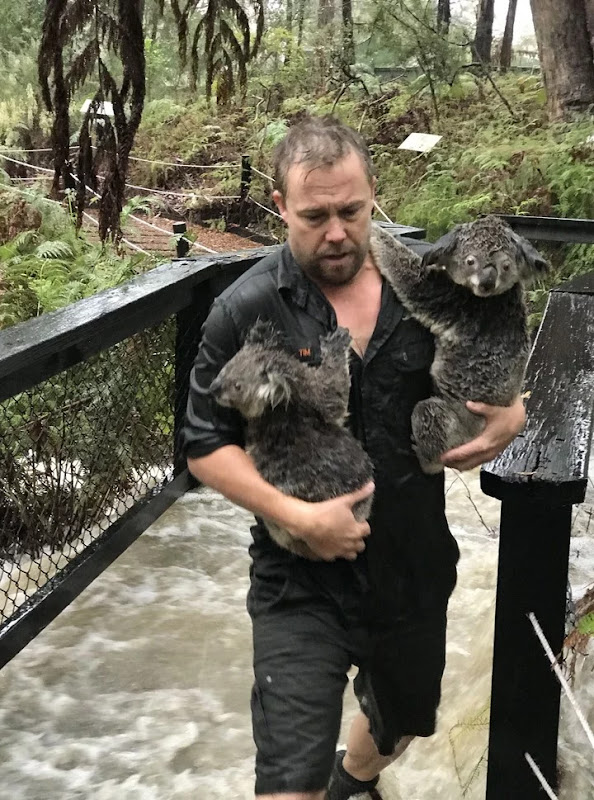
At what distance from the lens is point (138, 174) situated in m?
12.1

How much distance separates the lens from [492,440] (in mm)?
2012

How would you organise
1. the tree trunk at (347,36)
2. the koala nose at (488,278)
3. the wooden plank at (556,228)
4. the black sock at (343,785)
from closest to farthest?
the koala nose at (488,278) → the black sock at (343,785) → the wooden plank at (556,228) → the tree trunk at (347,36)

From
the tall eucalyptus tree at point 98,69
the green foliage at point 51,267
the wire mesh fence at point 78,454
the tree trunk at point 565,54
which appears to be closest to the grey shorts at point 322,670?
the tall eucalyptus tree at point 98,69

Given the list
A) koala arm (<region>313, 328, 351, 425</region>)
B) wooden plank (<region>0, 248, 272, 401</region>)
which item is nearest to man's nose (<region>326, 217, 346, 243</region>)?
koala arm (<region>313, 328, 351, 425</region>)

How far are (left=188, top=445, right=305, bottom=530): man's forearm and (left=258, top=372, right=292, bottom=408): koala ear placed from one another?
17 centimetres

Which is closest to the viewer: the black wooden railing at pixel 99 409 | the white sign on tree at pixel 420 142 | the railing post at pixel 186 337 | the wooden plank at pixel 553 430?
the wooden plank at pixel 553 430

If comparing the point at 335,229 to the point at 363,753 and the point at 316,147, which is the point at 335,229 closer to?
the point at 316,147

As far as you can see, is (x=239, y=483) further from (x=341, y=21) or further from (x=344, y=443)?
(x=341, y=21)

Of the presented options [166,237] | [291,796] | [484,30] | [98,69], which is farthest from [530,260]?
[484,30]

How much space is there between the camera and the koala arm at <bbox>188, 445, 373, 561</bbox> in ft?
6.00

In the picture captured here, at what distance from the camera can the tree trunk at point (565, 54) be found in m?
9.60

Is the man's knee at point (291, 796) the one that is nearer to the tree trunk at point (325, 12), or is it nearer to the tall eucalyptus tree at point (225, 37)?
the tall eucalyptus tree at point (225, 37)

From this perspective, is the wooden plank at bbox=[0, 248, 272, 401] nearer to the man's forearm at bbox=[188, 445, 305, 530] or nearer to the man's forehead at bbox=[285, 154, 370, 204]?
the man's forearm at bbox=[188, 445, 305, 530]

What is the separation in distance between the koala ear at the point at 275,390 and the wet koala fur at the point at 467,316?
0.38 meters
